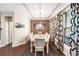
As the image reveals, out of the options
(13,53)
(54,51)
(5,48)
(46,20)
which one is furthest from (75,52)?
(5,48)

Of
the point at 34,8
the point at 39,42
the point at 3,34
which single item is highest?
the point at 34,8

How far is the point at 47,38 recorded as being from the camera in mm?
2117

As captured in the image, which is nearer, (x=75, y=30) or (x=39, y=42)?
(x=75, y=30)

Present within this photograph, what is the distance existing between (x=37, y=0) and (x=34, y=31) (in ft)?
1.68

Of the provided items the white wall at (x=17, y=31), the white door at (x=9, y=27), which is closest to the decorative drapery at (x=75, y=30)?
the white wall at (x=17, y=31)

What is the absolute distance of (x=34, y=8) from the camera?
194 cm

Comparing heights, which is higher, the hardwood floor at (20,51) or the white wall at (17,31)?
the white wall at (17,31)

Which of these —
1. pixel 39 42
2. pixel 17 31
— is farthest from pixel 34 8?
pixel 39 42

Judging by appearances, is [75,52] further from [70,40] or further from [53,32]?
[53,32]

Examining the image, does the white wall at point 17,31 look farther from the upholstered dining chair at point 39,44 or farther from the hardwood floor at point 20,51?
the upholstered dining chair at point 39,44

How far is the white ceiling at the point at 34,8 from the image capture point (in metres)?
1.89

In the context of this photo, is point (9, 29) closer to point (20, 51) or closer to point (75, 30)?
point (20, 51)

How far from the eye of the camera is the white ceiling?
189 cm

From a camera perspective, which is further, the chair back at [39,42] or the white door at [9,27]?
the chair back at [39,42]
